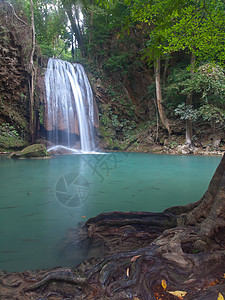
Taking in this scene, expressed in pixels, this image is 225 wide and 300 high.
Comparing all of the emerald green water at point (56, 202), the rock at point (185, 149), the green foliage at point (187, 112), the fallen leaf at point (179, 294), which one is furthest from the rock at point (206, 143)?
the fallen leaf at point (179, 294)

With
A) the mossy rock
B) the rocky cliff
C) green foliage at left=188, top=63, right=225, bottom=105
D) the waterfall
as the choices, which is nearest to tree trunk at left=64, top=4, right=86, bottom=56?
the waterfall

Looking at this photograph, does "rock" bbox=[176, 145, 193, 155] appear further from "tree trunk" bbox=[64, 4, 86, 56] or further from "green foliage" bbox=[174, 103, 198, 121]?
"tree trunk" bbox=[64, 4, 86, 56]

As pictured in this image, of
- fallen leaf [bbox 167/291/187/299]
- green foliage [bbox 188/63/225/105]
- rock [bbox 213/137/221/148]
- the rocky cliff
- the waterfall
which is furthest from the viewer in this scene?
the waterfall

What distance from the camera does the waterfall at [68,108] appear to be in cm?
1783

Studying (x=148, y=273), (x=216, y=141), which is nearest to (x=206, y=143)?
(x=216, y=141)

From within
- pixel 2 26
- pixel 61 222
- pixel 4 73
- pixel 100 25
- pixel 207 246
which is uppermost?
pixel 100 25

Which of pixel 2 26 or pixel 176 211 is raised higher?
pixel 2 26

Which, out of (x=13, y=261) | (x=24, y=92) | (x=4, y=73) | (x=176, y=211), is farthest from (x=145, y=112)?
(x=13, y=261)

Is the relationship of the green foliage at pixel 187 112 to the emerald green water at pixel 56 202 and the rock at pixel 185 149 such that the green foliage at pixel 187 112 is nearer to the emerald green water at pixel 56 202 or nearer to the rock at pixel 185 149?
the rock at pixel 185 149

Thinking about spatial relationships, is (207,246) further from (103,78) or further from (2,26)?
(103,78)

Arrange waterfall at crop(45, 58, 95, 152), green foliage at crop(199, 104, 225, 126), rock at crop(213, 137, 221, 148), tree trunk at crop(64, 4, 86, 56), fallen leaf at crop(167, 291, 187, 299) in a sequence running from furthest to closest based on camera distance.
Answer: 1. tree trunk at crop(64, 4, 86, 56)
2. waterfall at crop(45, 58, 95, 152)
3. rock at crop(213, 137, 221, 148)
4. green foliage at crop(199, 104, 225, 126)
5. fallen leaf at crop(167, 291, 187, 299)

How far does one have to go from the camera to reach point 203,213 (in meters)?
2.70

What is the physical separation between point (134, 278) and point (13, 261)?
1.47 m

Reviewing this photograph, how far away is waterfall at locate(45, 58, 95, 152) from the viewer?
17828 millimetres
